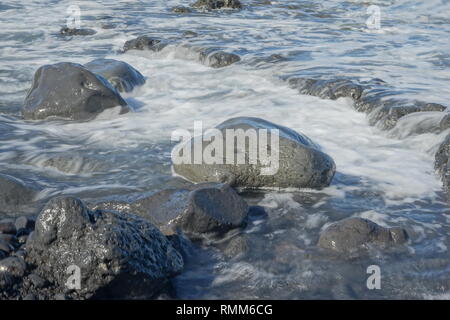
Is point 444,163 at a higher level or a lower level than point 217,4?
lower

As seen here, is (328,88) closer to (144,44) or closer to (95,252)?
(144,44)

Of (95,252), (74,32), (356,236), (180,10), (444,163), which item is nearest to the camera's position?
(95,252)

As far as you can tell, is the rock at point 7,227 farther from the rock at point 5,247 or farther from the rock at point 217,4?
the rock at point 217,4

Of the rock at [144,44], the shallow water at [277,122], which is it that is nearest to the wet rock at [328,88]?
the shallow water at [277,122]

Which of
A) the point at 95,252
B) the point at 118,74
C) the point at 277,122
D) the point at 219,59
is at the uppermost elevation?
the point at 95,252

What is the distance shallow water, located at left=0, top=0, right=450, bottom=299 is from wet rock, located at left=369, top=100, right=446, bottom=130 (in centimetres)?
14

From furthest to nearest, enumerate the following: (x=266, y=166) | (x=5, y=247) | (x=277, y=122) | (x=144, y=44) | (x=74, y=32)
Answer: (x=74, y=32) < (x=144, y=44) < (x=277, y=122) < (x=266, y=166) < (x=5, y=247)

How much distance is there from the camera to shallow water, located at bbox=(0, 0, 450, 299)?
3.70m

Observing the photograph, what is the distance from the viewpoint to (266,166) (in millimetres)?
4793

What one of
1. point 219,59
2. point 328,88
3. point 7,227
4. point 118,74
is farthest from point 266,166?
point 219,59

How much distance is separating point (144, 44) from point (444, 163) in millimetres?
6908

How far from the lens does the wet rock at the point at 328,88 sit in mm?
7793

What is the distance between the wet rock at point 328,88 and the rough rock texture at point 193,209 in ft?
12.9
